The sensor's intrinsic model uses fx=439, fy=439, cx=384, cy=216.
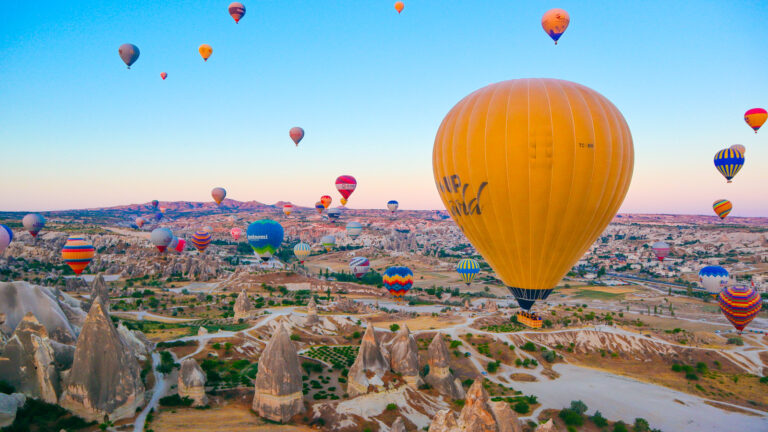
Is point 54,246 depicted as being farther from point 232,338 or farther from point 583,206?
point 583,206

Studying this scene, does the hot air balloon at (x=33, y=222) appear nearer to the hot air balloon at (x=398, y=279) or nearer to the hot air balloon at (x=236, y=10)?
the hot air balloon at (x=236, y=10)

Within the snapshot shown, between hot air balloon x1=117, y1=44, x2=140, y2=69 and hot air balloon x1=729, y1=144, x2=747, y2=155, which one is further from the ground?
hot air balloon x1=117, y1=44, x2=140, y2=69

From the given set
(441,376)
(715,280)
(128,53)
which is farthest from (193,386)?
(715,280)

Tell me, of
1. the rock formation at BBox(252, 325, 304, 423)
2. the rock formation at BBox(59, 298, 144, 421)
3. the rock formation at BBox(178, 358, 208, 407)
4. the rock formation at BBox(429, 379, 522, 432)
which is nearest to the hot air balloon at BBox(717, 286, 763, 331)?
the rock formation at BBox(429, 379, 522, 432)

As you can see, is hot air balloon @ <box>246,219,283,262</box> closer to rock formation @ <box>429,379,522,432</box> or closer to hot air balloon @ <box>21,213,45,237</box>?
hot air balloon @ <box>21,213,45,237</box>

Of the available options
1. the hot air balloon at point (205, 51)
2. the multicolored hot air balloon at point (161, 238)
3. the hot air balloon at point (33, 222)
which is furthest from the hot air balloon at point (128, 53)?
the hot air balloon at point (33, 222)

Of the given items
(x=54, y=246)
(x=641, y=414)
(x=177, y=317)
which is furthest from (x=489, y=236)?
(x=54, y=246)
